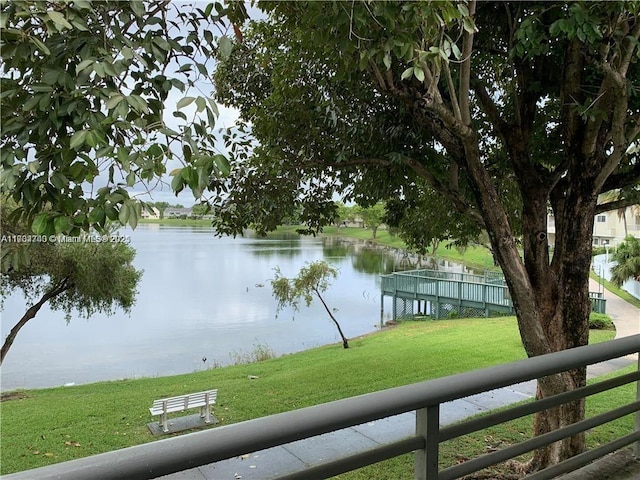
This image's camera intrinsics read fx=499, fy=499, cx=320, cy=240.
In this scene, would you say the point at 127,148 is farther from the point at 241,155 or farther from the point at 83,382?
the point at 83,382

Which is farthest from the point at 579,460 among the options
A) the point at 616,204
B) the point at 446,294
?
the point at 446,294

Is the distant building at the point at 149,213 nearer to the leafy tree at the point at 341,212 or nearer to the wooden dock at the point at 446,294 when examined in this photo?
the leafy tree at the point at 341,212

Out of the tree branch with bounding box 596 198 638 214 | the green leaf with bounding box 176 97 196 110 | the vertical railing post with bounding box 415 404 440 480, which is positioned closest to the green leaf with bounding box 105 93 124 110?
the green leaf with bounding box 176 97 196 110

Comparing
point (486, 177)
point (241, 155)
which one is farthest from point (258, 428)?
point (241, 155)

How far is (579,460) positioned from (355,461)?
1.17 m

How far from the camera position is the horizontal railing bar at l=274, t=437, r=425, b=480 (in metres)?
1.33

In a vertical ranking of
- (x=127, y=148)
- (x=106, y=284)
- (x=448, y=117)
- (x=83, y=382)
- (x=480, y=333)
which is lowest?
(x=83, y=382)

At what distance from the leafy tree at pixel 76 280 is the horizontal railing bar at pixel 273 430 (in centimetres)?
1140

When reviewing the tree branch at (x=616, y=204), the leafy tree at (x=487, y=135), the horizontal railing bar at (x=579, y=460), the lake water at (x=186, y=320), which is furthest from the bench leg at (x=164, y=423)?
the horizontal railing bar at (x=579, y=460)

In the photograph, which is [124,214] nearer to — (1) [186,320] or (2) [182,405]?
(2) [182,405]

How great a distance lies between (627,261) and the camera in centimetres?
1873

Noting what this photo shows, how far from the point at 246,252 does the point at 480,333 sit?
645 inches

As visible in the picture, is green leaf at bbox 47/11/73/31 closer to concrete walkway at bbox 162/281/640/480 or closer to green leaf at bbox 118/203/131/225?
green leaf at bbox 118/203/131/225

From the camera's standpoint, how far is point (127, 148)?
1.46 metres
